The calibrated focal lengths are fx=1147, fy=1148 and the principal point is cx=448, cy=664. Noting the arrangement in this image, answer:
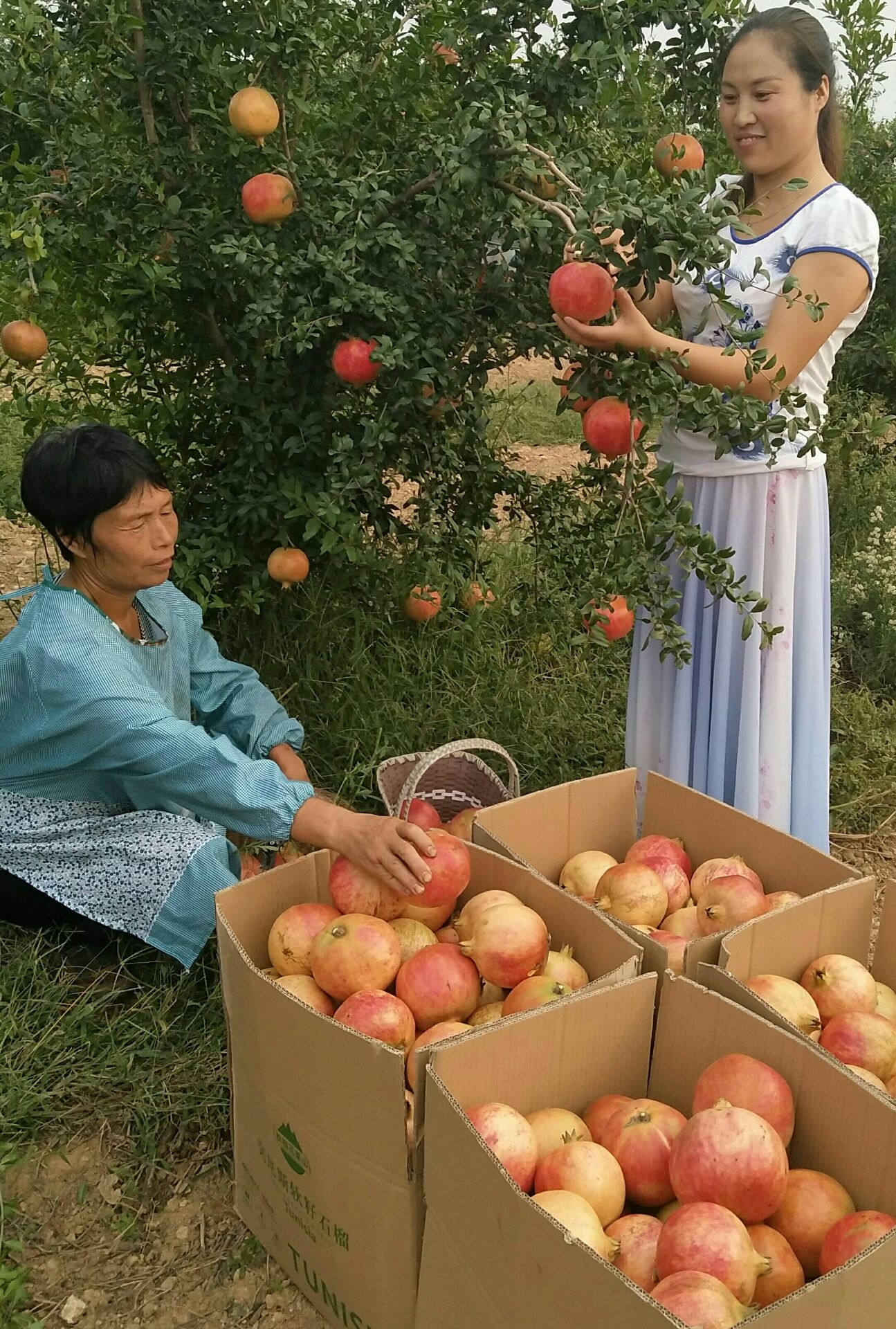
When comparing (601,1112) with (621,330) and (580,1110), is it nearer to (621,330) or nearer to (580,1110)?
(580,1110)

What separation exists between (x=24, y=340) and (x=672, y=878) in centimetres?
163

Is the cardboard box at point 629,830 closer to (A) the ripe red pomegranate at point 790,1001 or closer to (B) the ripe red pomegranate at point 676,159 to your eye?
(A) the ripe red pomegranate at point 790,1001

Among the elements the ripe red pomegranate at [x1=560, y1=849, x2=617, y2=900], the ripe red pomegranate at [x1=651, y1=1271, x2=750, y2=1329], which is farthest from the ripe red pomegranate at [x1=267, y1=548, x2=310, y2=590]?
the ripe red pomegranate at [x1=651, y1=1271, x2=750, y2=1329]

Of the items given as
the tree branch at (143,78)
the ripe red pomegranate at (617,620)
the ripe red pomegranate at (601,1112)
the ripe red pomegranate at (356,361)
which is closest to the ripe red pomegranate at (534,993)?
the ripe red pomegranate at (601,1112)

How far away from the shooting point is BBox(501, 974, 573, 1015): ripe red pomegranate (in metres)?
1.53

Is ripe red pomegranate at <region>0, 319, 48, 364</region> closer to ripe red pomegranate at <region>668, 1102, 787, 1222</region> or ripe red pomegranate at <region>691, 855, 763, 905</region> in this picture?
ripe red pomegranate at <region>691, 855, 763, 905</region>

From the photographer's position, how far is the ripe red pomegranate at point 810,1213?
1311 mm

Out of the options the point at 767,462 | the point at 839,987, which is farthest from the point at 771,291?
the point at 839,987

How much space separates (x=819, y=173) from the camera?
2.13 meters

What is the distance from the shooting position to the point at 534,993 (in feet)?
5.08

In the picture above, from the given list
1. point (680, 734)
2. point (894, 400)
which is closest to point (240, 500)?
point (680, 734)

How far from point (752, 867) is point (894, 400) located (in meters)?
3.14

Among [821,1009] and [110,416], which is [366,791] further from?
[821,1009]

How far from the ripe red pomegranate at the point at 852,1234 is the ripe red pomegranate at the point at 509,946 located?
52 centimetres
